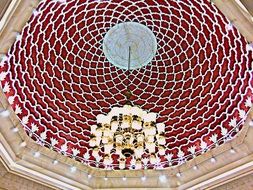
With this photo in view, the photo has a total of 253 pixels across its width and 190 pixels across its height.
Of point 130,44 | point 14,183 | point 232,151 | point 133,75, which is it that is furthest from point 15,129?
point 232,151

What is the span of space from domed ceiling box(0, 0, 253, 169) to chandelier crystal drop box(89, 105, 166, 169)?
7.10 feet

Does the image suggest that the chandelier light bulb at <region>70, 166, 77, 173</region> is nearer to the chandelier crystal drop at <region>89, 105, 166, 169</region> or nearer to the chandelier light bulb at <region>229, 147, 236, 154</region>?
the chandelier crystal drop at <region>89, 105, 166, 169</region>

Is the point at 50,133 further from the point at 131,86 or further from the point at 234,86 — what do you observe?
the point at 234,86

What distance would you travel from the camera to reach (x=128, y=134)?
6.41 meters

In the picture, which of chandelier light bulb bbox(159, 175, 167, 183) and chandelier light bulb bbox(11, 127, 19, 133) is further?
chandelier light bulb bbox(159, 175, 167, 183)

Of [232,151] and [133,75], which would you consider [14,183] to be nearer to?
[133,75]

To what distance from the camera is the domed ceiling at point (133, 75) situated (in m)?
7.81

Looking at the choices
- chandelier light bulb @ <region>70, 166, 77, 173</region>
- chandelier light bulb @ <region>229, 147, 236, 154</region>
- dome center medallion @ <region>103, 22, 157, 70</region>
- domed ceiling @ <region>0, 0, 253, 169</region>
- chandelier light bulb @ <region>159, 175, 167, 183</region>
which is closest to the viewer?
domed ceiling @ <region>0, 0, 253, 169</region>

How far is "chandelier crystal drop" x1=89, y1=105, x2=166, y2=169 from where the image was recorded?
21.0 feet

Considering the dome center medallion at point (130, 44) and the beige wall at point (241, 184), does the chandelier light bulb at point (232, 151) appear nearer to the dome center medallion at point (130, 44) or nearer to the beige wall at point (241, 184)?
the beige wall at point (241, 184)

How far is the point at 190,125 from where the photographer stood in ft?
29.2

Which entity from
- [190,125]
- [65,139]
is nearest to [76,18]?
[65,139]

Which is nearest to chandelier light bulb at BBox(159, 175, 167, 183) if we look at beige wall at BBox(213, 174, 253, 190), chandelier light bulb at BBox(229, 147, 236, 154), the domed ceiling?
the domed ceiling

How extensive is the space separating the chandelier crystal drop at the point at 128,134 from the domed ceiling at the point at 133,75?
216 centimetres
